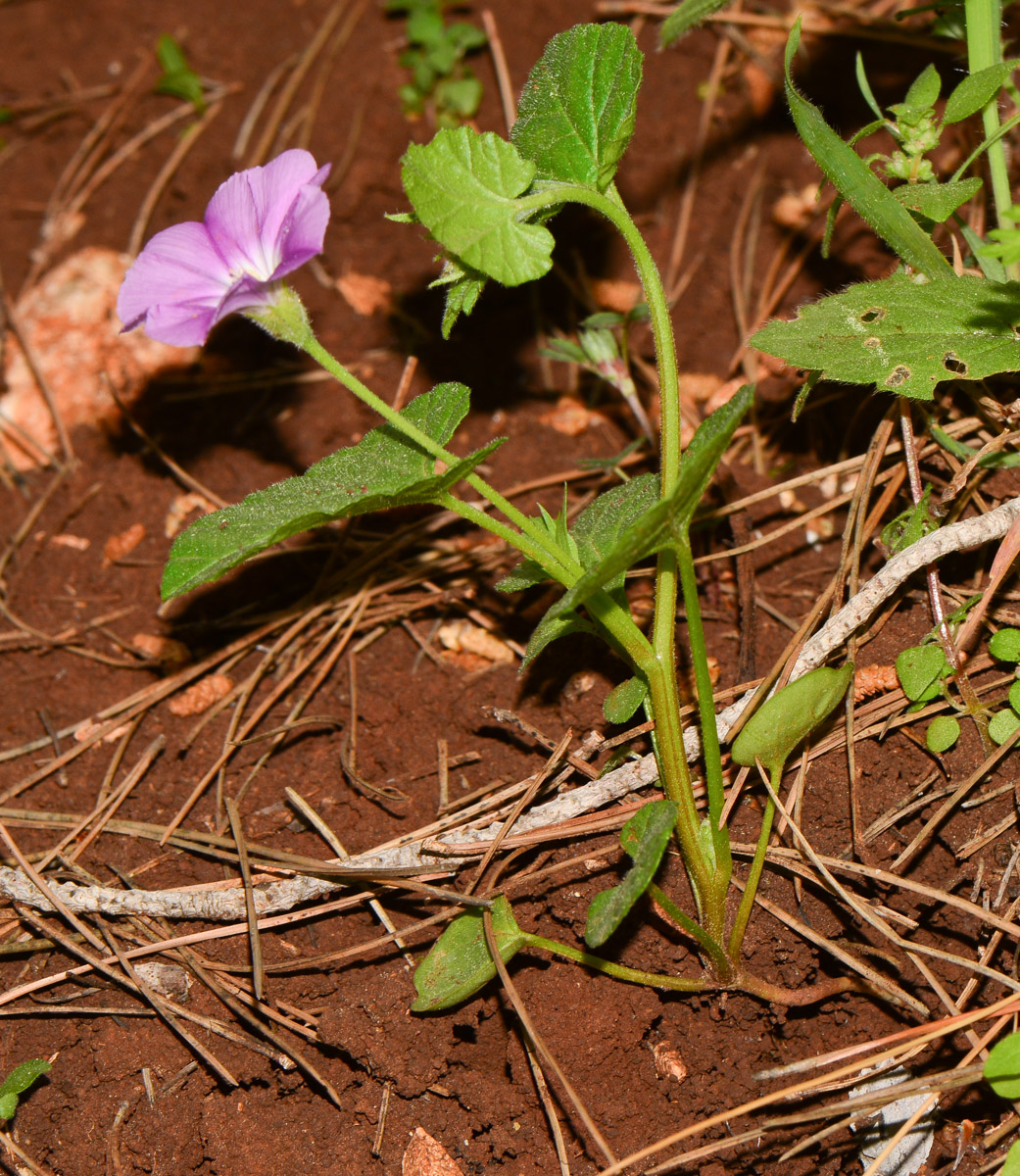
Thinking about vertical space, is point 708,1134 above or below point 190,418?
below

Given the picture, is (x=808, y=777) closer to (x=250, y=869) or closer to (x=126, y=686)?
(x=250, y=869)

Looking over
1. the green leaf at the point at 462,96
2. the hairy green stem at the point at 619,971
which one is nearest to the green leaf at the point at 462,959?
the hairy green stem at the point at 619,971

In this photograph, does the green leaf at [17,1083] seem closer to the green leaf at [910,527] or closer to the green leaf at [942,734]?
the green leaf at [942,734]

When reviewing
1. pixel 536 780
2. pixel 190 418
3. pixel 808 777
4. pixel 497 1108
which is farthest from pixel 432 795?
pixel 190 418

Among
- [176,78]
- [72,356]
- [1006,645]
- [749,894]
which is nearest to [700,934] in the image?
[749,894]

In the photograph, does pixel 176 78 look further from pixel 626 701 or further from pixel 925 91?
pixel 626 701

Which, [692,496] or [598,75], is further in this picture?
[598,75]

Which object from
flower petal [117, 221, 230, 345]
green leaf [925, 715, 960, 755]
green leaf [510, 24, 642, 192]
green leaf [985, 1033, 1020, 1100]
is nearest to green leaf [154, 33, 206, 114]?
flower petal [117, 221, 230, 345]
